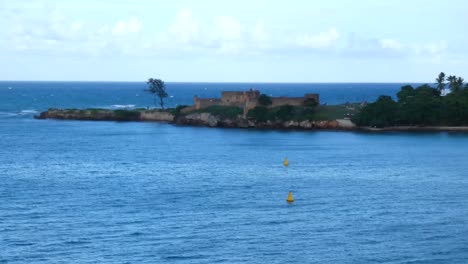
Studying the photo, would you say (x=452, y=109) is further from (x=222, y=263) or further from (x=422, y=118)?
(x=222, y=263)

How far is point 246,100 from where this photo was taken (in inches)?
5064

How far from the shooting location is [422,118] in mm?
117938

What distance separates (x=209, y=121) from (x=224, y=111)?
3.04m

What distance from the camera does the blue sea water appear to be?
136 feet

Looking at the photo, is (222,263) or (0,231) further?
(0,231)

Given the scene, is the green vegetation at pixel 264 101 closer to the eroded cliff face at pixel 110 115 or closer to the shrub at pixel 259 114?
the shrub at pixel 259 114

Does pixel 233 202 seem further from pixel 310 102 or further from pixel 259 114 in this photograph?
pixel 310 102

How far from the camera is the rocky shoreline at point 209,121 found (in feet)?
386

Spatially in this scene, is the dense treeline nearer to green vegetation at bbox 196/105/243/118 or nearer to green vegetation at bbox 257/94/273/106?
green vegetation at bbox 257/94/273/106

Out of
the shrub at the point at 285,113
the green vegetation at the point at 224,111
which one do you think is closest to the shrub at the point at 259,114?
the shrub at the point at 285,113

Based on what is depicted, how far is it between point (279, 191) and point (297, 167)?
14.8m

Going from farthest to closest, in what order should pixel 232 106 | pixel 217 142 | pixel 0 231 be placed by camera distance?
pixel 232 106 < pixel 217 142 < pixel 0 231

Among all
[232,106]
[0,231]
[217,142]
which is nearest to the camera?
[0,231]

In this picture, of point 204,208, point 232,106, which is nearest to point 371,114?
point 232,106
